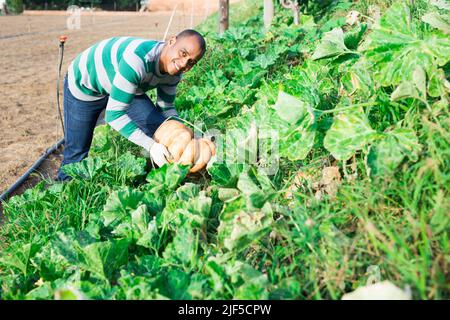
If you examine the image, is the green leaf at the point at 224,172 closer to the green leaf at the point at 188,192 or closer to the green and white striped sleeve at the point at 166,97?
the green leaf at the point at 188,192

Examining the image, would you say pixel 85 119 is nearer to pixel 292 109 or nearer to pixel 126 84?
pixel 126 84

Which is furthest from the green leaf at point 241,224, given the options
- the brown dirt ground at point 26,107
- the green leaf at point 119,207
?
the brown dirt ground at point 26,107

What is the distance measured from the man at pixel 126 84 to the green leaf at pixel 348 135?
3.35 ft

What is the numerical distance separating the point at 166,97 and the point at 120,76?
2.32 feet

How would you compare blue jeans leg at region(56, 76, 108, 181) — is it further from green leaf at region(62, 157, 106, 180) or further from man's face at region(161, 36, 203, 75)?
man's face at region(161, 36, 203, 75)

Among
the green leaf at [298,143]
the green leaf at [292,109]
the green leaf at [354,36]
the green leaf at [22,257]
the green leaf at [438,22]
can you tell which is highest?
the green leaf at [438,22]

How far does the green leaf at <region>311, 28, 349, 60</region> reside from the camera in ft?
8.34

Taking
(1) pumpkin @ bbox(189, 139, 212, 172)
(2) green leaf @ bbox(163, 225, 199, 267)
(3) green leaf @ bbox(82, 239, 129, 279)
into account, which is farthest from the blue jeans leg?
(2) green leaf @ bbox(163, 225, 199, 267)

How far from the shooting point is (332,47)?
2.57 m

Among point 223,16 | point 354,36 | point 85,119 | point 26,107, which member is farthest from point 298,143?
point 223,16

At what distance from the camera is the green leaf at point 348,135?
191 cm
